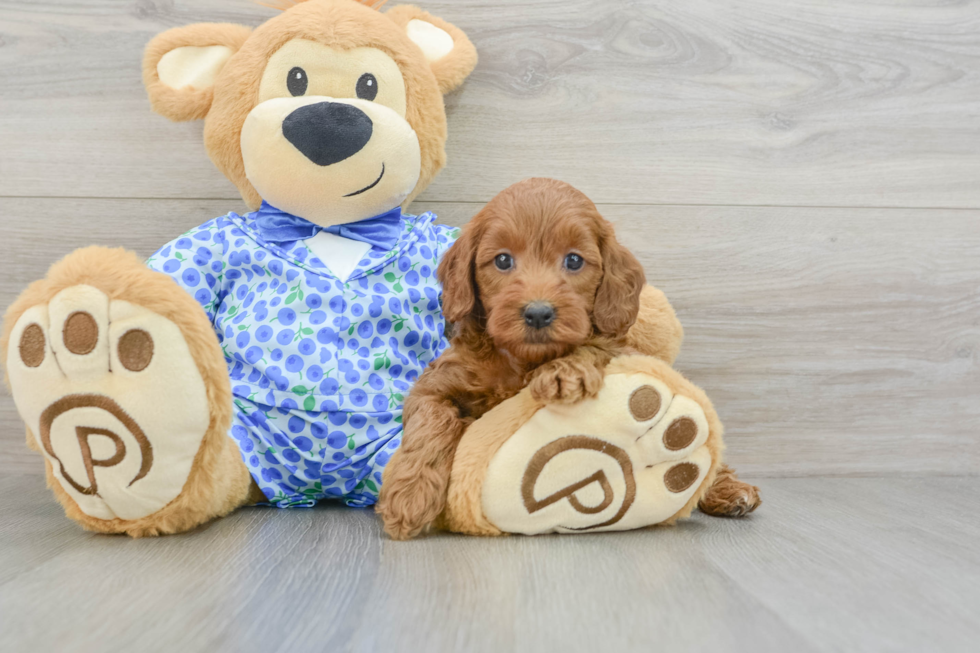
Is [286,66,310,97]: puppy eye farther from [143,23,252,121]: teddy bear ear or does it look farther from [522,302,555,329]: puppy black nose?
[522,302,555,329]: puppy black nose

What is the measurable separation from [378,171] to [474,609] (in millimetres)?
712

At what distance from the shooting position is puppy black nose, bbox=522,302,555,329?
93cm

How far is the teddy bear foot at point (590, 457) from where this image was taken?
0.96 meters

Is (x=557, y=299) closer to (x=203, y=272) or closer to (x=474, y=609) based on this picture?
(x=474, y=609)

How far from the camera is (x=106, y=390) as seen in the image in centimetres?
90

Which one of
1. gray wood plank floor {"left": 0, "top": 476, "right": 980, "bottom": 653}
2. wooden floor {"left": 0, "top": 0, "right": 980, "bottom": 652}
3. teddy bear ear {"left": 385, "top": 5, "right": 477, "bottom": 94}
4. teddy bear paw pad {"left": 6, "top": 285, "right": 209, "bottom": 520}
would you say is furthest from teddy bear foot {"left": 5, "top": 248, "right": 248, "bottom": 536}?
teddy bear ear {"left": 385, "top": 5, "right": 477, "bottom": 94}

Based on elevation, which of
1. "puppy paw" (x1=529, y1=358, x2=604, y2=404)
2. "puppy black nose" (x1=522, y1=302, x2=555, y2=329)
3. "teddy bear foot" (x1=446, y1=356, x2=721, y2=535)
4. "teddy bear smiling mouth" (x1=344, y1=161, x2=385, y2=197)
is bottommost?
"teddy bear foot" (x1=446, y1=356, x2=721, y2=535)

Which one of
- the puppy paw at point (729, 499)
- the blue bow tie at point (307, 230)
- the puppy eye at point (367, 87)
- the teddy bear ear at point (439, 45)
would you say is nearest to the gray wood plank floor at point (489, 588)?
the puppy paw at point (729, 499)

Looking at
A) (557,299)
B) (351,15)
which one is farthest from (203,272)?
(557,299)

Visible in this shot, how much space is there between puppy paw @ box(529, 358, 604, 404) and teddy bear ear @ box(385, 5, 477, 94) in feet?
2.15

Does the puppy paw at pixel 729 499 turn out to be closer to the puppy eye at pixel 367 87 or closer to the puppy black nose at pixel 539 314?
the puppy black nose at pixel 539 314

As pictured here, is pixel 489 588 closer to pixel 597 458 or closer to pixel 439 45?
pixel 597 458

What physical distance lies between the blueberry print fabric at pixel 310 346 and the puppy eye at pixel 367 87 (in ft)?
0.80

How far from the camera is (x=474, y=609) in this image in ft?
2.43
